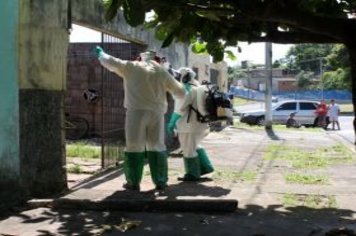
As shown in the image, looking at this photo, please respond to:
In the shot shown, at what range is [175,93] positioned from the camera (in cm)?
946

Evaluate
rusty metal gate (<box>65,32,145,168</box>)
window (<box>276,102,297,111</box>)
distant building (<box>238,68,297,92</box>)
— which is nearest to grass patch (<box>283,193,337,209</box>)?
rusty metal gate (<box>65,32,145,168</box>)

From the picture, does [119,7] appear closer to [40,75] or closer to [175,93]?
[40,75]

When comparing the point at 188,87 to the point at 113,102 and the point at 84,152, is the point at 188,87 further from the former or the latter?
the point at 113,102

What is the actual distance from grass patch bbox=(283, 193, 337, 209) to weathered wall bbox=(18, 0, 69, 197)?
115 inches

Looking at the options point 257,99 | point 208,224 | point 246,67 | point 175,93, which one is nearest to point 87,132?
point 175,93

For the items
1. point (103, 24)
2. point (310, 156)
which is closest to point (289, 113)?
point (310, 156)

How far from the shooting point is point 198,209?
8.08m

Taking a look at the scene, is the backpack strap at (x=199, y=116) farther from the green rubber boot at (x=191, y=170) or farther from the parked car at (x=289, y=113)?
the parked car at (x=289, y=113)

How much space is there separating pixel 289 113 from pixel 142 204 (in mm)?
25846

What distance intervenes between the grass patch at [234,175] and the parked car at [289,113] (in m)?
21.5

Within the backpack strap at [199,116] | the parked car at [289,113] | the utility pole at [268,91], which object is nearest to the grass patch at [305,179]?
the backpack strap at [199,116]

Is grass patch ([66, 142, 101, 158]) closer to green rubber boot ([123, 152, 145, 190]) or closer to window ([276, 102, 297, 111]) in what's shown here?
green rubber boot ([123, 152, 145, 190])

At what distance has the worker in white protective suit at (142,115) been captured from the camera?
8.84 metres

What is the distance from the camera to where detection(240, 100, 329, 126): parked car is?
108 ft
